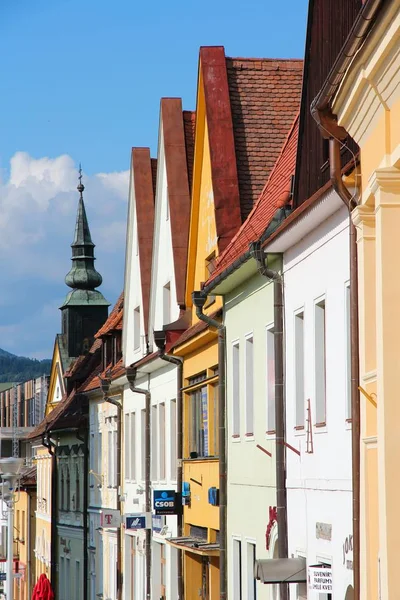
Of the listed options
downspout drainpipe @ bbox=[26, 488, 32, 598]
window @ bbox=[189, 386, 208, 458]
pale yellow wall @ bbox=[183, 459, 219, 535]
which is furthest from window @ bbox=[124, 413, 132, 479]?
downspout drainpipe @ bbox=[26, 488, 32, 598]

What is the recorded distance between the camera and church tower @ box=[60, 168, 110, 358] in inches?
2466

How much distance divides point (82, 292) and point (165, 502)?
37350mm

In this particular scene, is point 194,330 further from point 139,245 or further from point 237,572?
point 139,245

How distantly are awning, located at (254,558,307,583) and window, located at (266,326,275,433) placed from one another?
2.57 meters

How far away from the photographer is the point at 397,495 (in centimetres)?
1116

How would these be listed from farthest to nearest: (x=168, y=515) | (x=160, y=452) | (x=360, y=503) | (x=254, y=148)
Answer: (x=160, y=452), (x=168, y=515), (x=254, y=148), (x=360, y=503)

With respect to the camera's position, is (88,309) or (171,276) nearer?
(171,276)

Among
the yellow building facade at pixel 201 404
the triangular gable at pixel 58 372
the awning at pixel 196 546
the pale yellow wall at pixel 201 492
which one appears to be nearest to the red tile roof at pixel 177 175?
the yellow building facade at pixel 201 404

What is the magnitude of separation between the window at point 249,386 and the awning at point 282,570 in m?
4.20

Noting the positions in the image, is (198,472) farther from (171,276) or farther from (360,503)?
(360,503)

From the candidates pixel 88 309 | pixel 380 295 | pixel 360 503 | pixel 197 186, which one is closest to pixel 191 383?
pixel 197 186

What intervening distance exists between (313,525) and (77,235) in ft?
162

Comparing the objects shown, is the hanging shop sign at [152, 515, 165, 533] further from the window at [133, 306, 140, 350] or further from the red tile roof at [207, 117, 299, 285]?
the red tile roof at [207, 117, 299, 285]

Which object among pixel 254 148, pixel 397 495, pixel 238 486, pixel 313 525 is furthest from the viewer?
pixel 254 148
